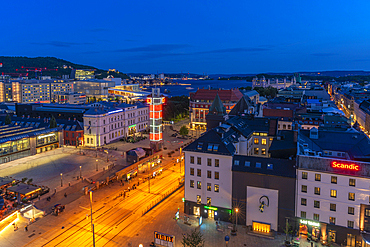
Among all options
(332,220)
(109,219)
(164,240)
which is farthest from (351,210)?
(109,219)

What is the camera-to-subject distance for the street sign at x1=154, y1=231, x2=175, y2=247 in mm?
34944

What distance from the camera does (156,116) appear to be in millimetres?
82062

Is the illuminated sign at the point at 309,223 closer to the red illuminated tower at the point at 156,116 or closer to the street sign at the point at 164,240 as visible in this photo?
the street sign at the point at 164,240

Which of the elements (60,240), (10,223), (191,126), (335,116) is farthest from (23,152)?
(335,116)

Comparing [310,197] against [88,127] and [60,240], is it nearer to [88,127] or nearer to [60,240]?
[60,240]

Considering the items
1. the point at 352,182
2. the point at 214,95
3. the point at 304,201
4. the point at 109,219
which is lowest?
the point at 109,219

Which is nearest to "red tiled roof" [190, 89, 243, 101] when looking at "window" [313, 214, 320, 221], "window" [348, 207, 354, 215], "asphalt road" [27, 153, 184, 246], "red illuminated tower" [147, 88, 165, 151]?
"red illuminated tower" [147, 88, 165, 151]

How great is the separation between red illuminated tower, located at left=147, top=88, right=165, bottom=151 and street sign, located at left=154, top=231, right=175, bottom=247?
48.2m

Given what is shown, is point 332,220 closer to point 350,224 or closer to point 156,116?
point 350,224

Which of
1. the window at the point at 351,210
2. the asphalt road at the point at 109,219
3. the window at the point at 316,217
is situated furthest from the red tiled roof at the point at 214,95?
the window at the point at 351,210

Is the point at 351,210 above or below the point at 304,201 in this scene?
below

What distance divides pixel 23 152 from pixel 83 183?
1265 inches

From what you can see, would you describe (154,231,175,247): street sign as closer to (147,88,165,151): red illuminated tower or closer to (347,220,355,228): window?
(347,220,355,228): window

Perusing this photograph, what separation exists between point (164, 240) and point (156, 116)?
164ft
